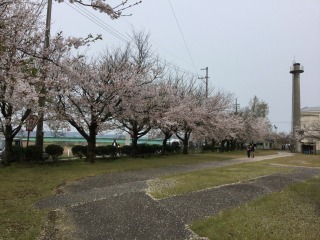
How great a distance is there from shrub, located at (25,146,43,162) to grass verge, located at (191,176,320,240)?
13.5m

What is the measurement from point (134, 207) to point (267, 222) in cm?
337

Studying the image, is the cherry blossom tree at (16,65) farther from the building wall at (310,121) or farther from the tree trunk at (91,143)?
the building wall at (310,121)

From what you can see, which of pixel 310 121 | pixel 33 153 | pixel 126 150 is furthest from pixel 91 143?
pixel 310 121

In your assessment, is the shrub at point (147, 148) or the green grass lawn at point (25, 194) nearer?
the green grass lawn at point (25, 194)

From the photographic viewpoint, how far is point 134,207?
8.95 m

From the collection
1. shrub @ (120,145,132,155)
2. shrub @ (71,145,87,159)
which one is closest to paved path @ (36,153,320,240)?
shrub @ (71,145,87,159)

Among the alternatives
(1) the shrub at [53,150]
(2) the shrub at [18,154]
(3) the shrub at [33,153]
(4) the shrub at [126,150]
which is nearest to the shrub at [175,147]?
(4) the shrub at [126,150]

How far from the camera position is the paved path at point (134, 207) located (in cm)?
686

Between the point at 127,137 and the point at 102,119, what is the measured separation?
10669 mm

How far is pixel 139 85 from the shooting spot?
23.8 metres

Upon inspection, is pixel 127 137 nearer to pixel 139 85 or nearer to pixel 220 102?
pixel 139 85

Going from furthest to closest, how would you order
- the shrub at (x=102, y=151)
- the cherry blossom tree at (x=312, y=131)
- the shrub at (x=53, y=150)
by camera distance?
the cherry blossom tree at (x=312, y=131), the shrub at (x=102, y=151), the shrub at (x=53, y=150)

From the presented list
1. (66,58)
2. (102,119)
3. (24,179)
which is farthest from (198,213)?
(102,119)

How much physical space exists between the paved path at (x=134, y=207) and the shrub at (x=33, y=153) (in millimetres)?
7301
